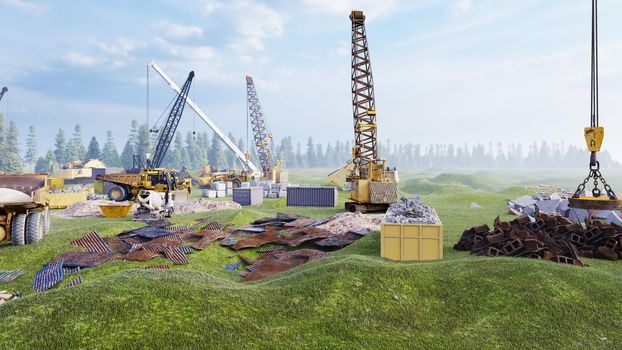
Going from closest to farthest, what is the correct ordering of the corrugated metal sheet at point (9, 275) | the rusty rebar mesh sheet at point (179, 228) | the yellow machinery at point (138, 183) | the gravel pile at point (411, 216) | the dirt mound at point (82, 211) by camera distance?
the corrugated metal sheet at point (9, 275) < the gravel pile at point (411, 216) < the rusty rebar mesh sheet at point (179, 228) < the dirt mound at point (82, 211) < the yellow machinery at point (138, 183)

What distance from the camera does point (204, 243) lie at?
55.6 feet

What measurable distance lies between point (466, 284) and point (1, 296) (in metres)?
13.1

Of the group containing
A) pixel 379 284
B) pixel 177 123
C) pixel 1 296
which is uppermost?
pixel 177 123

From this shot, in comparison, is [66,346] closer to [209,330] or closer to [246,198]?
[209,330]

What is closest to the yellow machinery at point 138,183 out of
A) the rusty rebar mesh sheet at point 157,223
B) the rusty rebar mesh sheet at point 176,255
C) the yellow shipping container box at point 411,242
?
the rusty rebar mesh sheet at point 157,223

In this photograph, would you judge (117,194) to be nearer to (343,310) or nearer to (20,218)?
(20,218)

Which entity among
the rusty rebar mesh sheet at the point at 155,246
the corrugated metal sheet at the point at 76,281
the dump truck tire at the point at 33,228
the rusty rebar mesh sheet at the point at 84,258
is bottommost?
the corrugated metal sheet at the point at 76,281

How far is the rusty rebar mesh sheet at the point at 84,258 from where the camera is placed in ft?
46.5

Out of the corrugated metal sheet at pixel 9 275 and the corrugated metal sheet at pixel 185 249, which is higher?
the corrugated metal sheet at pixel 185 249

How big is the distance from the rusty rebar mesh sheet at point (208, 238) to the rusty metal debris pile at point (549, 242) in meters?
10.4

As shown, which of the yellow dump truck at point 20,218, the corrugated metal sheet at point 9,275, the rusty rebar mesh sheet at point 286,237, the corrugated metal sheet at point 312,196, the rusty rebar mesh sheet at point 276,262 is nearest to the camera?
the corrugated metal sheet at point 9,275

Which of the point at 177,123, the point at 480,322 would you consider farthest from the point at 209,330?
the point at 177,123

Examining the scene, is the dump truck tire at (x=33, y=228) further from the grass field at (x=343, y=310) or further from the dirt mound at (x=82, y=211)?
the dirt mound at (x=82, y=211)

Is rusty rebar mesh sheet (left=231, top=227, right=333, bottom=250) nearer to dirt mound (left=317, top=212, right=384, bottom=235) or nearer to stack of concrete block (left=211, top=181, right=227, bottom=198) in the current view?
dirt mound (left=317, top=212, right=384, bottom=235)
